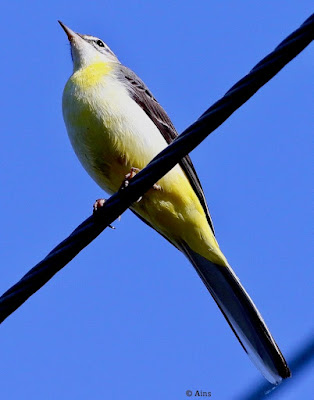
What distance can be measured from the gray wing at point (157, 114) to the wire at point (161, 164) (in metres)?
1.92

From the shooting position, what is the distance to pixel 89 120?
5699 millimetres

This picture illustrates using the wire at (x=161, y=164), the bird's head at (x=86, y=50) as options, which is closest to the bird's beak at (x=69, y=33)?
the bird's head at (x=86, y=50)

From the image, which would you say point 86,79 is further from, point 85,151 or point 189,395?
point 189,395

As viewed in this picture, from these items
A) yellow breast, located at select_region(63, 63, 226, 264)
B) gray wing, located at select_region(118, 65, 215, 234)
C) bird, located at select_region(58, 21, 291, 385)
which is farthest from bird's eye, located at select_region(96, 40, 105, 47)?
yellow breast, located at select_region(63, 63, 226, 264)

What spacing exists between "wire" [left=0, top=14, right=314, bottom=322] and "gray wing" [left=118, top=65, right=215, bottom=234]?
1.92 meters

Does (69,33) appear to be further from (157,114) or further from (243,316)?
(243,316)

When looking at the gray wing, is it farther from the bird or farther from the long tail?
the long tail

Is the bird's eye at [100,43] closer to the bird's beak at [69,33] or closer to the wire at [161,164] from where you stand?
the bird's beak at [69,33]

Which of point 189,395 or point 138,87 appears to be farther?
point 189,395

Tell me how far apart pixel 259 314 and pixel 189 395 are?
2.01 meters

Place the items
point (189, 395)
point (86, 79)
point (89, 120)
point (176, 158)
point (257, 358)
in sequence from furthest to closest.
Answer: point (189, 395)
point (86, 79)
point (89, 120)
point (257, 358)
point (176, 158)

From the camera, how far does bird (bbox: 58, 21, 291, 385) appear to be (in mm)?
5648

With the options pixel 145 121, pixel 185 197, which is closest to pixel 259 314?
pixel 185 197

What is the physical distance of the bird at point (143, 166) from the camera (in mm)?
5648
